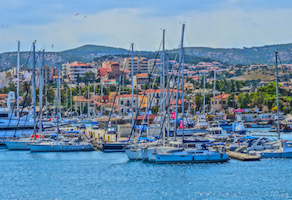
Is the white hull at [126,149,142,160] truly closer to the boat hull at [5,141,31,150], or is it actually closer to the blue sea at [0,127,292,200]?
the blue sea at [0,127,292,200]

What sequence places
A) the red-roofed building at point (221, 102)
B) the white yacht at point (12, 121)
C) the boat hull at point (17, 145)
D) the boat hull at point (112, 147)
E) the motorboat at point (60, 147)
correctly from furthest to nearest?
the red-roofed building at point (221, 102), the white yacht at point (12, 121), the boat hull at point (17, 145), the motorboat at point (60, 147), the boat hull at point (112, 147)

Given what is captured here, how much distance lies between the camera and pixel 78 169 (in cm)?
4675

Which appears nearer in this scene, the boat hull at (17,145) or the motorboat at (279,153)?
the motorboat at (279,153)

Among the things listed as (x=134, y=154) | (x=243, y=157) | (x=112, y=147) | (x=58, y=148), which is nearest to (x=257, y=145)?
(x=243, y=157)

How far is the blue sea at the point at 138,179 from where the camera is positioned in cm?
3609

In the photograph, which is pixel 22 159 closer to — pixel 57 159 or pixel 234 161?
pixel 57 159

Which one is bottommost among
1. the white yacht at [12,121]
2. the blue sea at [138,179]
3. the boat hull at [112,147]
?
the blue sea at [138,179]

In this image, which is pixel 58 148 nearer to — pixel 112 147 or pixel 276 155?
pixel 112 147

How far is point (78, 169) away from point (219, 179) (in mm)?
12069

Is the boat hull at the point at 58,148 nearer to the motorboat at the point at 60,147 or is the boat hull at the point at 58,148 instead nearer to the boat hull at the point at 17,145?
the motorboat at the point at 60,147

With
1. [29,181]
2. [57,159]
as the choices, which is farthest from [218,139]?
[29,181]

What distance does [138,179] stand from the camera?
41.1 m

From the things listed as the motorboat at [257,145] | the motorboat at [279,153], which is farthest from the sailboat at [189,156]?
the motorboat at [257,145]

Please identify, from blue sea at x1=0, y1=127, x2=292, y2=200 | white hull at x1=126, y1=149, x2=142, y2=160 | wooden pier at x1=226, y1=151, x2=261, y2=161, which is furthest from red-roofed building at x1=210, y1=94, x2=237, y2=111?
white hull at x1=126, y1=149, x2=142, y2=160
